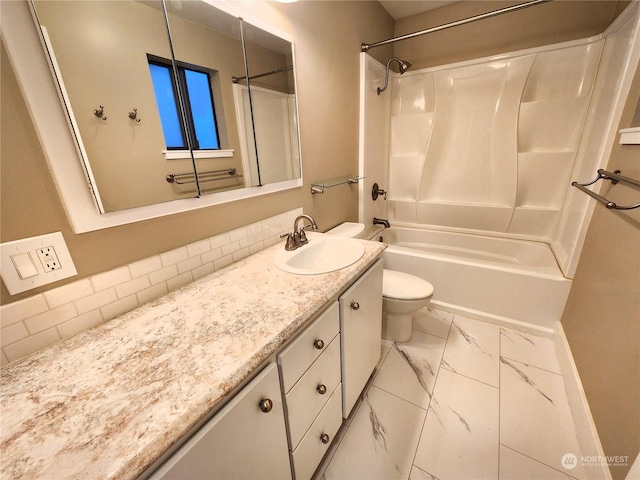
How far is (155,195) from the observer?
0.86 m

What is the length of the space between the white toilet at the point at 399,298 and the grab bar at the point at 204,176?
838 millimetres

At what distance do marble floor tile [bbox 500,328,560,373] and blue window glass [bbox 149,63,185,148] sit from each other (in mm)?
2148

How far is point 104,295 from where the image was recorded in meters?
0.78

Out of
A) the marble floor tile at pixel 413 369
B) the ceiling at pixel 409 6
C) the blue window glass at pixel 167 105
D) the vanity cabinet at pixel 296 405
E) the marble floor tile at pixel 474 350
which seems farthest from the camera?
the ceiling at pixel 409 6

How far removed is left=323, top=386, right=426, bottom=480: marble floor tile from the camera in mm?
1096

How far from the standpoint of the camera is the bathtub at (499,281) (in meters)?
1.70

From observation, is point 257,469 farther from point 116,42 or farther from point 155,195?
point 116,42

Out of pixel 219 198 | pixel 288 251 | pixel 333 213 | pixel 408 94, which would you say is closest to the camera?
pixel 219 198

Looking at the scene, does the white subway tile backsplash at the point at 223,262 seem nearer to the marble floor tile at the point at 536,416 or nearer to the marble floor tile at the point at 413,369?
the marble floor tile at the point at 413,369

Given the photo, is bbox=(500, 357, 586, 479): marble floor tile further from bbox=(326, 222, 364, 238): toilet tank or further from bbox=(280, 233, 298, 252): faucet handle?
bbox=(280, 233, 298, 252): faucet handle

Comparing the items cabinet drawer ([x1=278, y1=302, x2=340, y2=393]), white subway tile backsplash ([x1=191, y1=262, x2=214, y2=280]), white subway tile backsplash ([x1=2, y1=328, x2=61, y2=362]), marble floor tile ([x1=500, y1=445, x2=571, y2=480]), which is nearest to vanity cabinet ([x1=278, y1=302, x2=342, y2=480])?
cabinet drawer ([x1=278, y1=302, x2=340, y2=393])

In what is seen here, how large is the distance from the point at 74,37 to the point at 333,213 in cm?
145

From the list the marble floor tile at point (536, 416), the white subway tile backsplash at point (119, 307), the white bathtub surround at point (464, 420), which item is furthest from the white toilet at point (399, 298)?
the white subway tile backsplash at point (119, 307)

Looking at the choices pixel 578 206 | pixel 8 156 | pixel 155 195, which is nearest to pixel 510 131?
pixel 578 206
